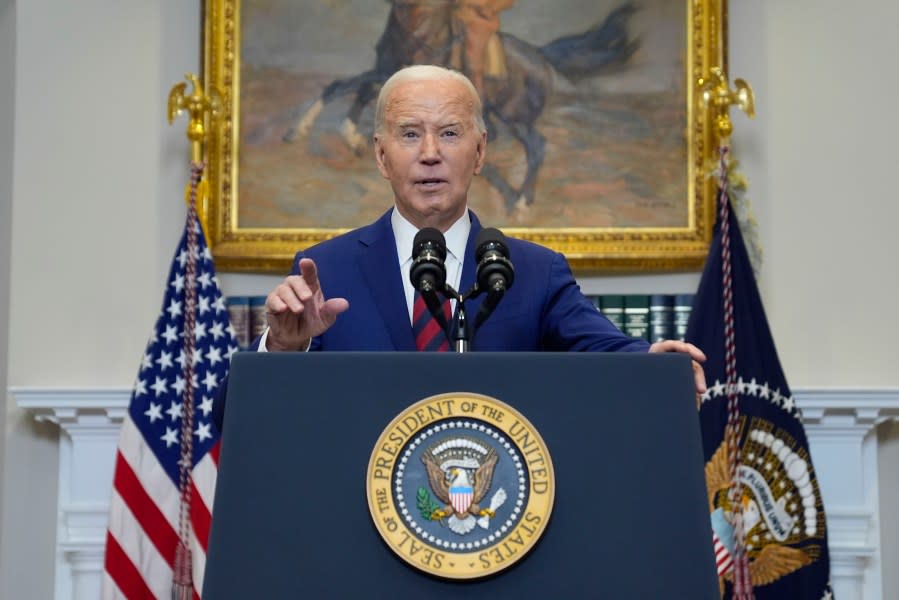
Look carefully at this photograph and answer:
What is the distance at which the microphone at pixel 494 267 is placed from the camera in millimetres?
2146

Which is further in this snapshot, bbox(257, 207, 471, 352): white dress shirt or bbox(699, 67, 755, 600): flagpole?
bbox(699, 67, 755, 600): flagpole

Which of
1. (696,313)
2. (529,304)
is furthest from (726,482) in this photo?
(529,304)

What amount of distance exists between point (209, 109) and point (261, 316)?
953 millimetres

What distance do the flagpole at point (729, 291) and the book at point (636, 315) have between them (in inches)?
15.0

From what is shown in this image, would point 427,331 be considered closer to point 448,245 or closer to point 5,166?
point 448,245

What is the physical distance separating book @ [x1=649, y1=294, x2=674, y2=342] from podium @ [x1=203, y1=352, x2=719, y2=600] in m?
3.53

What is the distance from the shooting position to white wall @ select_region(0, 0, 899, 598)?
5.55 meters

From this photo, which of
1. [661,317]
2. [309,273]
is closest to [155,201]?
[661,317]

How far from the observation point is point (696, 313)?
5219mm

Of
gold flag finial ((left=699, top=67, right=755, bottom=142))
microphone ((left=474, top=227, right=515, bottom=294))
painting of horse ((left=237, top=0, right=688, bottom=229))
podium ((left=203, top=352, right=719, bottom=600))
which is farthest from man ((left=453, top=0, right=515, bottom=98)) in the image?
podium ((left=203, top=352, right=719, bottom=600))

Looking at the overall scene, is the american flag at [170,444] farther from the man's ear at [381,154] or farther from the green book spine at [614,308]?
the man's ear at [381,154]

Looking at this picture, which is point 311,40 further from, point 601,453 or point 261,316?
point 601,453

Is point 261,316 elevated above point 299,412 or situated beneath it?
elevated above

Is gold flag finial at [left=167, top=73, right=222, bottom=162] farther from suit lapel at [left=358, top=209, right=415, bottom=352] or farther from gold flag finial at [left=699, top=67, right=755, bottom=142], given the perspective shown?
suit lapel at [left=358, top=209, right=415, bottom=352]
